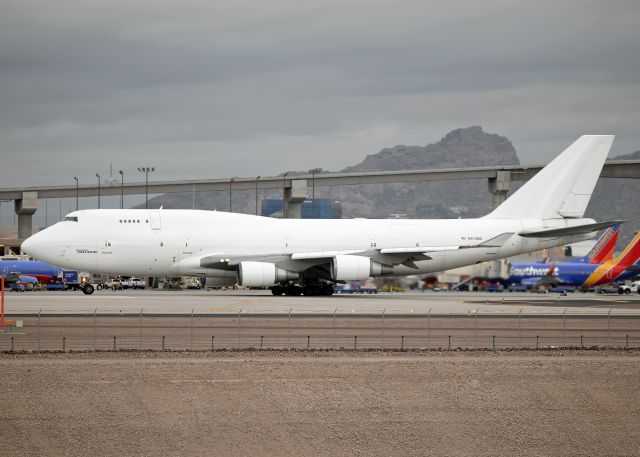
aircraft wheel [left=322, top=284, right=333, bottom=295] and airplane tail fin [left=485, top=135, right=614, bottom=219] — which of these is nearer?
aircraft wheel [left=322, top=284, right=333, bottom=295]

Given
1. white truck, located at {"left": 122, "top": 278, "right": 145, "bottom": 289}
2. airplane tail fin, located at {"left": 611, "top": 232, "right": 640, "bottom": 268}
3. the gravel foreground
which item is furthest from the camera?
white truck, located at {"left": 122, "top": 278, "right": 145, "bottom": 289}

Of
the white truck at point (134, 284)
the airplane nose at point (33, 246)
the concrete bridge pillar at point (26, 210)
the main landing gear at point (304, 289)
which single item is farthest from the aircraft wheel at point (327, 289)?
the concrete bridge pillar at point (26, 210)

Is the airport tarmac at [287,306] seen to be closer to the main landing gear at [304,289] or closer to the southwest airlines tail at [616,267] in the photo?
the main landing gear at [304,289]

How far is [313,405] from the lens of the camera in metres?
30.6

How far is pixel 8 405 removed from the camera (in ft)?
94.5

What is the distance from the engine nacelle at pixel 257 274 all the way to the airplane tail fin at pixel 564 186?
1987 centimetres

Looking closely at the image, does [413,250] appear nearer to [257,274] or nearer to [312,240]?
[312,240]

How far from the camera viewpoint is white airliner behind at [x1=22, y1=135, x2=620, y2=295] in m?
60.2

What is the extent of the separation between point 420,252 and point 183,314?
20.2 metres

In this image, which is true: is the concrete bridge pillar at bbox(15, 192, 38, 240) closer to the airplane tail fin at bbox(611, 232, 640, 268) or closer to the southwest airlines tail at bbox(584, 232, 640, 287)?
the southwest airlines tail at bbox(584, 232, 640, 287)

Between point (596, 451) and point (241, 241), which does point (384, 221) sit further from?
point (596, 451)

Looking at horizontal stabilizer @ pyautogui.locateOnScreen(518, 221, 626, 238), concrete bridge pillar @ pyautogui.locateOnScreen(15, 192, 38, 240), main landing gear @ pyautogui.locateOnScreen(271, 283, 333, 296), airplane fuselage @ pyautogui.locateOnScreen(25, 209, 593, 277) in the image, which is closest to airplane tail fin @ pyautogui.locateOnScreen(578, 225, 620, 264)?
airplane fuselage @ pyautogui.locateOnScreen(25, 209, 593, 277)

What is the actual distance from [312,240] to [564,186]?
19.2m

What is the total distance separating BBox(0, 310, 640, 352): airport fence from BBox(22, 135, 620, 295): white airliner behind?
14.0m
